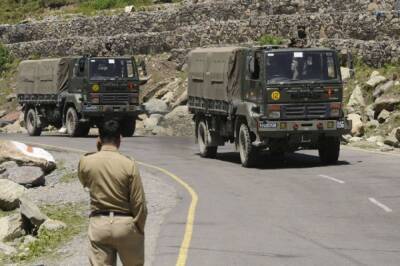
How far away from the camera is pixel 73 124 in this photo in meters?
39.5

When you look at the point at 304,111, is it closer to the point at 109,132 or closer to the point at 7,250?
the point at 7,250

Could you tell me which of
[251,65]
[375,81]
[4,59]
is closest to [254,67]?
[251,65]

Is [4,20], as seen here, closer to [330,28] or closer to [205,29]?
[205,29]

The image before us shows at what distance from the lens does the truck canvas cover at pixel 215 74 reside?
26.1 meters

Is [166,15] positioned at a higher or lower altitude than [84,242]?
higher

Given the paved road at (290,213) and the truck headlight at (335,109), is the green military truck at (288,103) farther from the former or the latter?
the paved road at (290,213)

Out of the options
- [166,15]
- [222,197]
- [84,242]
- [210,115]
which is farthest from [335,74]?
[166,15]

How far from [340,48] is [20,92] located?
1555 centimetres

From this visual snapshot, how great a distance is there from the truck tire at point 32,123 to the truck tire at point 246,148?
1933 centimetres

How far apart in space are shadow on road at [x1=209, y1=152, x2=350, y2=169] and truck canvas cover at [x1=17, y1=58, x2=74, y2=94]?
12.4 m

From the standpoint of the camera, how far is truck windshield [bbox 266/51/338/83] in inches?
938

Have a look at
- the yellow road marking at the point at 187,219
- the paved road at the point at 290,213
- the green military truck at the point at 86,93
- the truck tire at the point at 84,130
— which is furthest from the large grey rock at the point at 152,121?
the yellow road marking at the point at 187,219

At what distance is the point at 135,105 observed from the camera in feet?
127

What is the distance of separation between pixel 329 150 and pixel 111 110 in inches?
589
